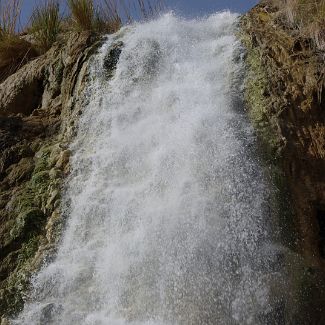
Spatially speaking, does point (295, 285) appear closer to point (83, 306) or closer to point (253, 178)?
point (253, 178)

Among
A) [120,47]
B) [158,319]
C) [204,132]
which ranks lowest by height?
[158,319]

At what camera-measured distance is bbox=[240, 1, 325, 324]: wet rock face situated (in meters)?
3.41

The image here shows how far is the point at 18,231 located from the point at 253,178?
67.6 inches

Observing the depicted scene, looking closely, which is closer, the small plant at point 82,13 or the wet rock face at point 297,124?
the wet rock face at point 297,124

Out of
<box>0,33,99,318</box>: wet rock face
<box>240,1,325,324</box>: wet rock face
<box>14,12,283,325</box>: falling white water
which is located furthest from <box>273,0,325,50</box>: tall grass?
<box>0,33,99,318</box>: wet rock face

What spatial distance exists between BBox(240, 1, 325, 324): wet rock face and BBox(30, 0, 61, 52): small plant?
2122mm

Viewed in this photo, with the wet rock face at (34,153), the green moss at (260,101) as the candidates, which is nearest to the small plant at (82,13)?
the wet rock face at (34,153)

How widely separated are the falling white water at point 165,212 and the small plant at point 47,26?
4.64 ft

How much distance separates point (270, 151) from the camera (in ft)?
12.3

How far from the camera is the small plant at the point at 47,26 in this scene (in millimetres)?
5871

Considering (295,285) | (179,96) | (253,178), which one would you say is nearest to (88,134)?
(179,96)

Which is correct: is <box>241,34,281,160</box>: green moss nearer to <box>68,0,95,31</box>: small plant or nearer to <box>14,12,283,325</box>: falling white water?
<box>14,12,283,325</box>: falling white water

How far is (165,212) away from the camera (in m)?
3.50

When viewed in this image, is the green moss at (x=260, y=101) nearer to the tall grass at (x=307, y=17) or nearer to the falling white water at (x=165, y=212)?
the falling white water at (x=165, y=212)
